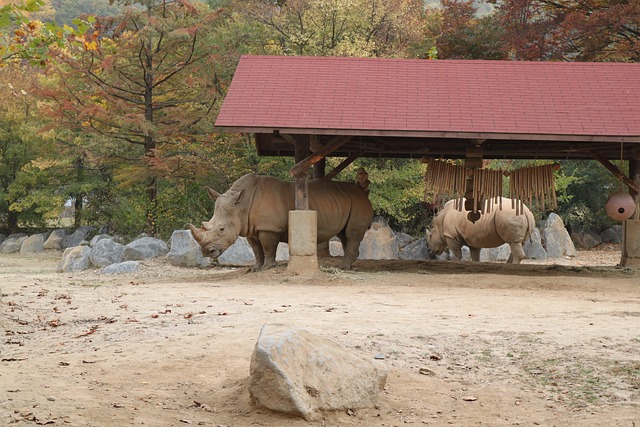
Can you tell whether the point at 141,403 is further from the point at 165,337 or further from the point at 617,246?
the point at 617,246

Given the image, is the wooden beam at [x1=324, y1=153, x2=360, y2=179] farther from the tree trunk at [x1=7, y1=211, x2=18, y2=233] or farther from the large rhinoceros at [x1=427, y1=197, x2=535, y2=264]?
the tree trunk at [x1=7, y1=211, x2=18, y2=233]

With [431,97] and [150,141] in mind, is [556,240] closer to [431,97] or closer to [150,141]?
[431,97]

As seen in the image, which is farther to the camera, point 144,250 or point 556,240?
point 556,240

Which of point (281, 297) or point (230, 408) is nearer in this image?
point (230, 408)

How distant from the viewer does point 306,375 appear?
676cm

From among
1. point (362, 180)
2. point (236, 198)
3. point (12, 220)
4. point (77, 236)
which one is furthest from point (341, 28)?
point (12, 220)

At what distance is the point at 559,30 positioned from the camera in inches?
1179

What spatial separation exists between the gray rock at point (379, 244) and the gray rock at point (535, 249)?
370cm

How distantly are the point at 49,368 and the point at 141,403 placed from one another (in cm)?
130

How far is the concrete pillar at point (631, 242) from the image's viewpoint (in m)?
17.2

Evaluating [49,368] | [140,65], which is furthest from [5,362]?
[140,65]

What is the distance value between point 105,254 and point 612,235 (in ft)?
55.8

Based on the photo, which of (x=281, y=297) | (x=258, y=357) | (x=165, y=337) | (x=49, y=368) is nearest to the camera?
(x=258, y=357)

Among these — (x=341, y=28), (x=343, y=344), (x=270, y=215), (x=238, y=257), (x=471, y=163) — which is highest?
(x=341, y=28)
